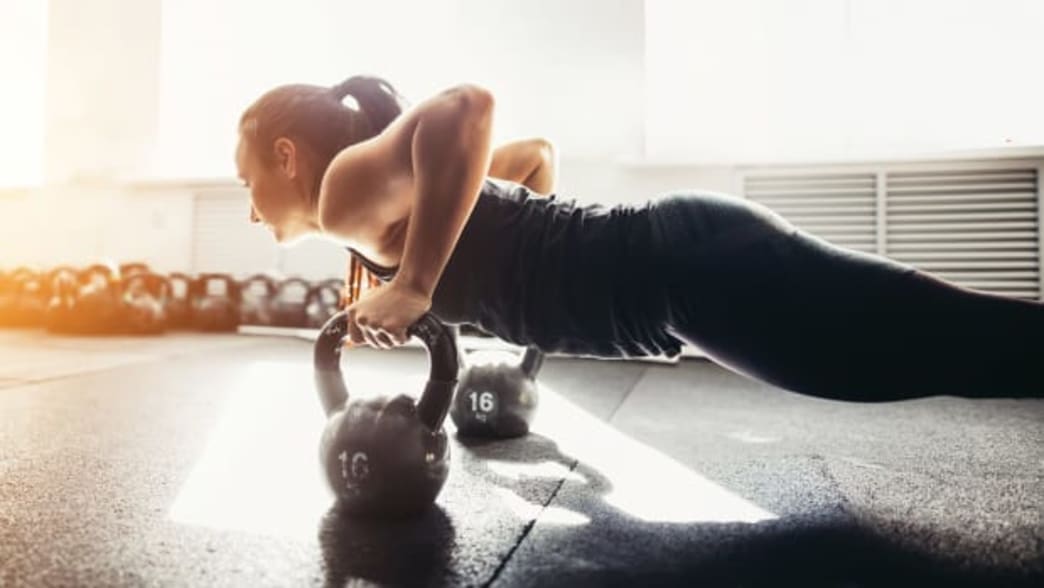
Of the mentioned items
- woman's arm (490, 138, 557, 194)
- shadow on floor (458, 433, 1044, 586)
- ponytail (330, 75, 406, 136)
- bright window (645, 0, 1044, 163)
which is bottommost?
shadow on floor (458, 433, 1044, 586)

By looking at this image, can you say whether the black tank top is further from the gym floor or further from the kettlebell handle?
the gym floor

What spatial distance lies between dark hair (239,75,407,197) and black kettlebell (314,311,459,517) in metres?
0.23

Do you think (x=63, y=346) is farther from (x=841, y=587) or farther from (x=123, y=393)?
(x=841, y=587)

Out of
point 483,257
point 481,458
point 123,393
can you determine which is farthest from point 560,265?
point 123,393

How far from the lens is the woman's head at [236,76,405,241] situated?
888 millimetres

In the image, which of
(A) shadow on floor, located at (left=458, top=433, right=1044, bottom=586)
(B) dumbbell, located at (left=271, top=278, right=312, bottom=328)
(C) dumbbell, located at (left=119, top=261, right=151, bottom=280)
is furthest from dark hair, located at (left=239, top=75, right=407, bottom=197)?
(C) dumbbell, located at (left=119, top=261, right=151, bottom=280)

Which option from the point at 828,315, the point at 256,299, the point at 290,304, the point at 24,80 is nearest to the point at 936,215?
the point at 828,315

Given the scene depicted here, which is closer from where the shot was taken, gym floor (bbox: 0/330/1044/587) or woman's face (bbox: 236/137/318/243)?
gym floor (bbox: 0/330/1044/587)

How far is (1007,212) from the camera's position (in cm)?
267

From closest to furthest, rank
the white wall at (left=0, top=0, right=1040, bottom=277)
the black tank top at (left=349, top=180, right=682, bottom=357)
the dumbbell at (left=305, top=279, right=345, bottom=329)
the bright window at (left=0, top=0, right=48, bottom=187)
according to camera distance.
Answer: the black tank top at (left=349, top=180, right=682, bottom=357), the white wall at (left=0, top=0, right=1040, bottom=277), the dumbbell at (left=305, top=279, right=345, bottom=329), the bright window at (left=0, top=0, right=48, bottom=187)

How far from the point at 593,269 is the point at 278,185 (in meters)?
0.45

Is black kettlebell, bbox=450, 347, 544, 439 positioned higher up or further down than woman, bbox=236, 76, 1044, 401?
further down

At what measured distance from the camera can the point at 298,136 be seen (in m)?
0.88

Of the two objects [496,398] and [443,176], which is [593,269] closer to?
[443,176]
